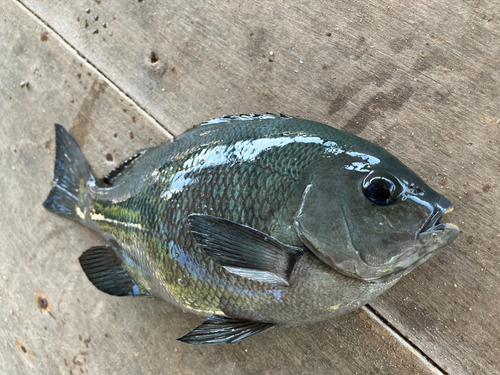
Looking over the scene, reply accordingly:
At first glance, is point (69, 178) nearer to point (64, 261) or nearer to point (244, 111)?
point (64, 261)

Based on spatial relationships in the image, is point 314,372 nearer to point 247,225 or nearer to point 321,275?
point 321,275

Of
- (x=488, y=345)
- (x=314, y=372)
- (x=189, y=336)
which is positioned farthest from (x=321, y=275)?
(x=488, y=345)

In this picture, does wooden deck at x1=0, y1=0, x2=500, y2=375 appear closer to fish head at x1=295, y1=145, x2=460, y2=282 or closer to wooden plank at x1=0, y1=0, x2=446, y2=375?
wooden plank at x1=0, y1=0, x2=446, y2=375

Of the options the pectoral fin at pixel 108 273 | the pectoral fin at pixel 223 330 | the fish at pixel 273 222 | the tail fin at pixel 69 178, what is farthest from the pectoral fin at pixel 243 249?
the tail fin at pixel 69 178

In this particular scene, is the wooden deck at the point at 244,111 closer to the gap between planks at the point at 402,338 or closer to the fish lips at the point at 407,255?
the gap between planks at the point at 402,338

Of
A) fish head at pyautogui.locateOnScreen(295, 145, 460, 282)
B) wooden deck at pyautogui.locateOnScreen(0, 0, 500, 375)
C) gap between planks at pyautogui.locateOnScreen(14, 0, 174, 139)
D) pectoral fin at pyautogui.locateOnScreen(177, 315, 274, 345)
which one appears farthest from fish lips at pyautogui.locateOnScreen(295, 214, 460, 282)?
gap between planks at pyautogui.locateOnScreen(14, 0, 174, 139)

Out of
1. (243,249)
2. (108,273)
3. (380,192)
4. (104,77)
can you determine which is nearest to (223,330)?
(243,249)

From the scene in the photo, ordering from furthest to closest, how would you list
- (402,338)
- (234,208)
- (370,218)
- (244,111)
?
1. (244,111)
2. (402,338)
3. (234,208)
4. (370,218)
